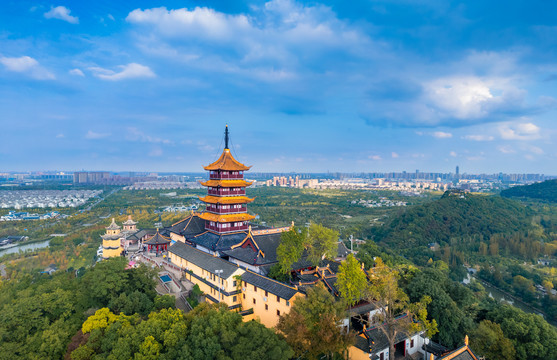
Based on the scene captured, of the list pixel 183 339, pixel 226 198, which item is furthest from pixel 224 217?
pixel 183 339

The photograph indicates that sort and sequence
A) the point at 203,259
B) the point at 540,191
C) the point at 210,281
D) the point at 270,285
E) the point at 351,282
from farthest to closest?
the point at 540,191
the point at 203,259
the point at 210,281
the point at 270,285
the point at 351,282

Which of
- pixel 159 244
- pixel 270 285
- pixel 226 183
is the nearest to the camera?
pixel 270 285

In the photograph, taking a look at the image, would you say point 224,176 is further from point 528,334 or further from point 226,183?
point 528,334

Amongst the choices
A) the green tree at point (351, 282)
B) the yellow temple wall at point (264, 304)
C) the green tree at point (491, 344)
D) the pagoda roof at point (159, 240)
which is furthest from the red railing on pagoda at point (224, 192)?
the green tree at point (491, 344)

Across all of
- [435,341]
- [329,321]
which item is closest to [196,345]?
[329,321]

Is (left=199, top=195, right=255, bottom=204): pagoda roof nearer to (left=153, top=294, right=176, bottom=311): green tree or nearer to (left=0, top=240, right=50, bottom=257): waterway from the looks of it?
(left=153, top=294, right=176, bottom=311): green tree

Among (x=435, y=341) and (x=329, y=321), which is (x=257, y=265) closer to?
(x=329, y=321)
